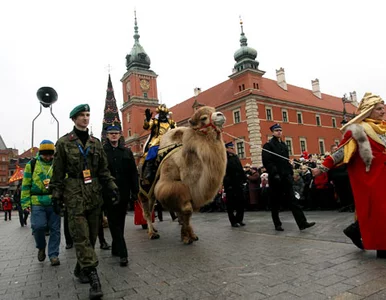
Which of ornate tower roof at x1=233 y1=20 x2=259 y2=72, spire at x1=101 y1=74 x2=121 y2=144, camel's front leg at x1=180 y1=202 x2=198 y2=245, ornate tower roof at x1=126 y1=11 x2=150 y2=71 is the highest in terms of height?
ornate tower roof at x1=126 y1=11 x2=150 y2=71

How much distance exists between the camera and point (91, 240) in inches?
157

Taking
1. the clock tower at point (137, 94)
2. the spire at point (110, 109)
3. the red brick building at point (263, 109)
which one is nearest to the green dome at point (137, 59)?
the clock tower at point (137, 94)

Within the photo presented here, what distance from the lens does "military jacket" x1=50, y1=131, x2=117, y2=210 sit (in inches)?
147

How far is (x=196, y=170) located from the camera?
Answer: 19.4 ft

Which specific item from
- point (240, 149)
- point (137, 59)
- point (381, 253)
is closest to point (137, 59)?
point (137, 59)

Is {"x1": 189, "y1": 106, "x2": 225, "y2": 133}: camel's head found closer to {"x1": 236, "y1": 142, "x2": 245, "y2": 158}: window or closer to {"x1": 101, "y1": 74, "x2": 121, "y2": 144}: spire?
{"x1": 101, "y1": 74, "x2": 121, "y2": 144}: spire

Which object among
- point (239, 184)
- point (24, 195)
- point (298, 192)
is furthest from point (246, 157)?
point (24, 195)

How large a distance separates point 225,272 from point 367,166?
2292mm

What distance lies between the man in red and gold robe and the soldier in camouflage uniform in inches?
126

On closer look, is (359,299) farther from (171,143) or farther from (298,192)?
(298,192)

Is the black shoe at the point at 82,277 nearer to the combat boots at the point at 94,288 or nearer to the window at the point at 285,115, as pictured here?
the combat boots at the point at 94,288

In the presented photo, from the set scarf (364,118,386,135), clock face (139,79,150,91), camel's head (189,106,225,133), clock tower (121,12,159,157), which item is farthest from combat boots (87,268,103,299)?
clock face (139,79,150,91)

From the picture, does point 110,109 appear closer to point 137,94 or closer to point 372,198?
point 372,198

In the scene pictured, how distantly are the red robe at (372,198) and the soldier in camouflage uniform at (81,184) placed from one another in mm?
3251
